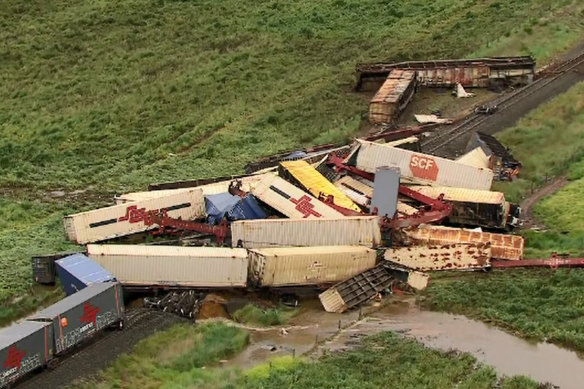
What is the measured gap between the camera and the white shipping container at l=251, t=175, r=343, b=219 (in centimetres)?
4262

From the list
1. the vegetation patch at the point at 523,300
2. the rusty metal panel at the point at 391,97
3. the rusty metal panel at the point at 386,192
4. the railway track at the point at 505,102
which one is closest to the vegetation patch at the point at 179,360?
the vegetation patch at the point at 523,300

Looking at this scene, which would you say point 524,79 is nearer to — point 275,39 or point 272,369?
point 275,39

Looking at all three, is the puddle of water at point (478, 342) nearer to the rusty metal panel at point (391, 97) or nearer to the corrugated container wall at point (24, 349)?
the corrugated container wall at point (24, 349)

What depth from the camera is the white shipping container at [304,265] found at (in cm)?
3819

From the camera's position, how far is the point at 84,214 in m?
43.5

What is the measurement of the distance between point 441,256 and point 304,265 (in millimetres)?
7020

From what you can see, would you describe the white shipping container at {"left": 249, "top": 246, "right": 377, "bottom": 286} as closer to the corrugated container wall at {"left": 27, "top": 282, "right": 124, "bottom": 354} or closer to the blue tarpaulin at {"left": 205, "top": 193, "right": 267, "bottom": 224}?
the blue tarpaulin at {"left": 205, "top": 193, "right": 267, "bottom": 224}

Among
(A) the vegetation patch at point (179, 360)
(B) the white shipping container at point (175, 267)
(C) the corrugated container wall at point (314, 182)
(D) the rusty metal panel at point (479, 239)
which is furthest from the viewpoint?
(C) the corrugated container wall at point (314, 182)

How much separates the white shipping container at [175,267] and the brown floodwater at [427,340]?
3719mm

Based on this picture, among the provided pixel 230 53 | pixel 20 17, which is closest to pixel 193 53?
pixel 230 53

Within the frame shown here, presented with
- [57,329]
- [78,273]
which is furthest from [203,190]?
[57,329]

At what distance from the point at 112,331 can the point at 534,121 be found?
116 ft

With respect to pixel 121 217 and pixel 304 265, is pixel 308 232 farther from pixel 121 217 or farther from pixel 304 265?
pixel 121 217

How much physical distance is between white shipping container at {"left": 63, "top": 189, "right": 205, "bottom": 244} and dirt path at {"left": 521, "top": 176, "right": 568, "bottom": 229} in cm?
1829
